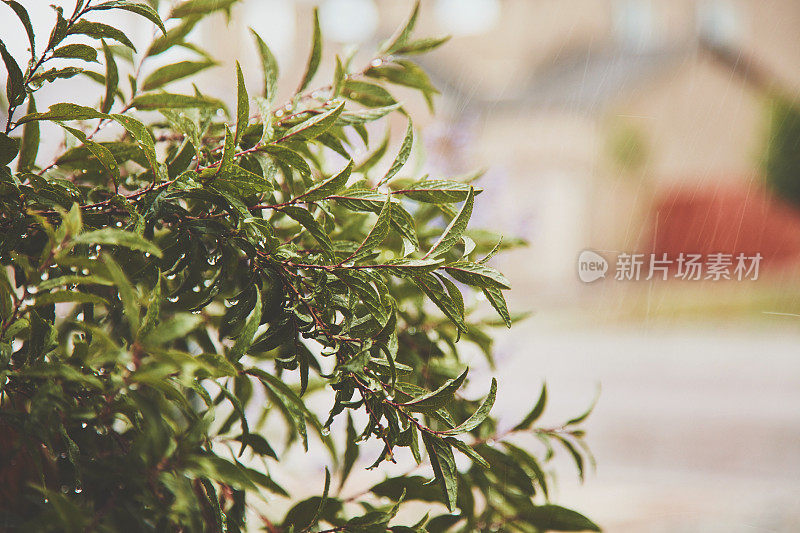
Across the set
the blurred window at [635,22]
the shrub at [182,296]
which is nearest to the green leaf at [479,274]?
the shrub at [182,296]

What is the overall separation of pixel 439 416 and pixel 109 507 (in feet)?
0.39

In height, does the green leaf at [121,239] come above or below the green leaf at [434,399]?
above

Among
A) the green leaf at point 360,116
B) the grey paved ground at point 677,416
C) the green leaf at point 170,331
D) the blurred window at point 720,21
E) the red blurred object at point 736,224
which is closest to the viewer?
the green leaf at point 170,331

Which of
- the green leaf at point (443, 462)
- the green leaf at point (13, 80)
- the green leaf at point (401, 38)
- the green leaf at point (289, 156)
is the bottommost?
the green leaf at point (443, 462)

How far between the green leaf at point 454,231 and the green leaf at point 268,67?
4.5 inches

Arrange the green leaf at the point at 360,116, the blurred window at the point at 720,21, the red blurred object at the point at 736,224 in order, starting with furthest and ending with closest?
the blurred window at the point at 720,21 → the red blurred object at the point at 736,224 → the green leaf at the point at 360,116

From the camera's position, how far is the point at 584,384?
8.56ft

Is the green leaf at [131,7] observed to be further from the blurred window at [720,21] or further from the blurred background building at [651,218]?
the blurred window at [720,21]

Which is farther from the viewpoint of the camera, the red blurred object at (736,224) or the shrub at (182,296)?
the red blurred object at (736,224)

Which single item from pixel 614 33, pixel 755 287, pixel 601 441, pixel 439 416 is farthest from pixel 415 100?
pixel 439 416

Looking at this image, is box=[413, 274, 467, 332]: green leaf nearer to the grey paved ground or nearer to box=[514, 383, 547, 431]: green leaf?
box=[514, 383, 547, 431]: green leaf

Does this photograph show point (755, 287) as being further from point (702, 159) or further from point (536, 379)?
point (536, 379)

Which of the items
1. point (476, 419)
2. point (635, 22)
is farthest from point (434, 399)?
point (635, 22)

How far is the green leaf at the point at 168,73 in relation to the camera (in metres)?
0.32
